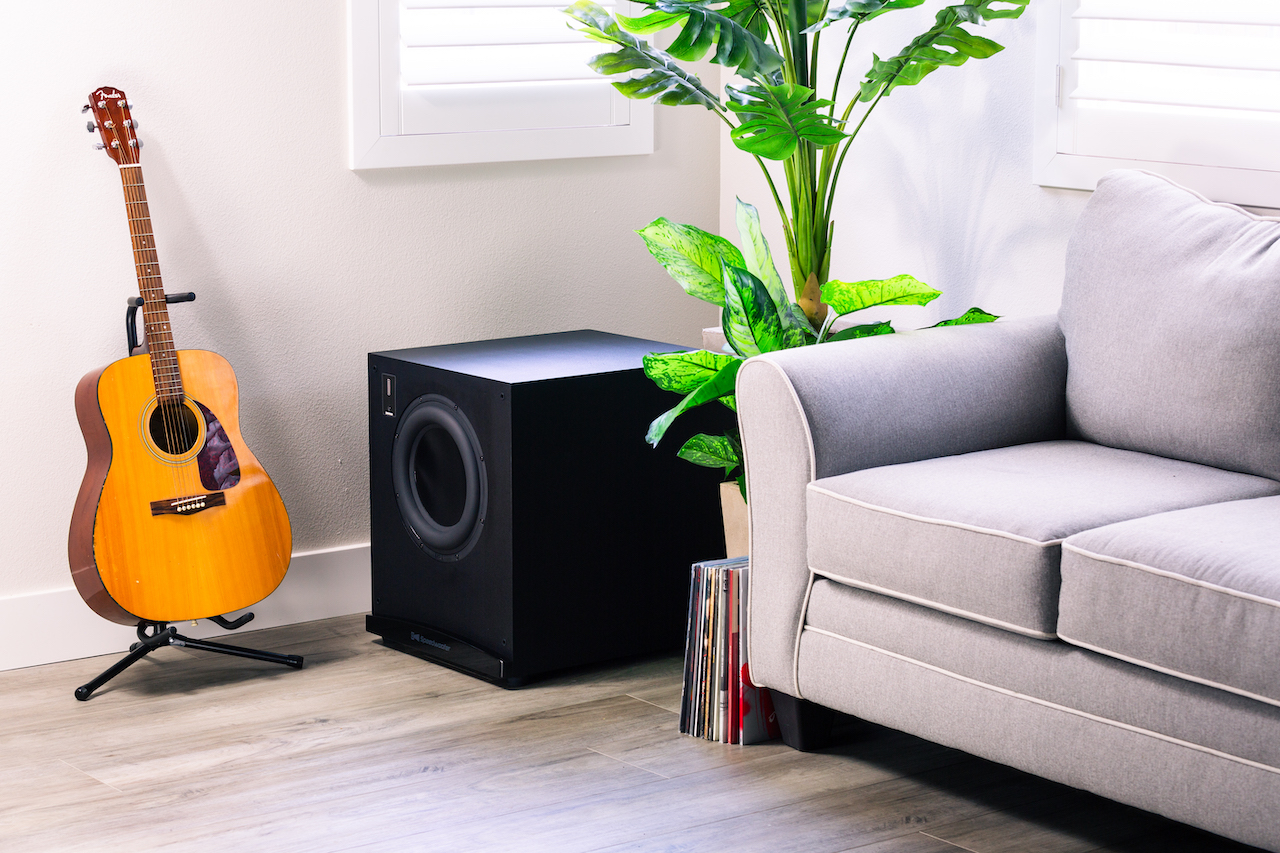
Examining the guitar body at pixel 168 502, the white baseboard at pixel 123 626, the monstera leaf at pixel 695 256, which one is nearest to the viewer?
the monstera leaf at pixel 695 256

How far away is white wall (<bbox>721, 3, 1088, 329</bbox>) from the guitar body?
4.72 feet

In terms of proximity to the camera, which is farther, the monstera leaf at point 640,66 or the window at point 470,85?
the window at point 470,85

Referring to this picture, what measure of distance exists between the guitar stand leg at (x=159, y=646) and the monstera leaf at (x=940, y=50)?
1.57m

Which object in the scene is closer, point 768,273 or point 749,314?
point 749,314

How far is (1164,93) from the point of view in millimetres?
2643

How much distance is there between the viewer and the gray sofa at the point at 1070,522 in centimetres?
179

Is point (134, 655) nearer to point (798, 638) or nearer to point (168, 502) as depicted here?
point (168, 502)

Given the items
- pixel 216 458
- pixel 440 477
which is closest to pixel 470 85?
pixel 440 477

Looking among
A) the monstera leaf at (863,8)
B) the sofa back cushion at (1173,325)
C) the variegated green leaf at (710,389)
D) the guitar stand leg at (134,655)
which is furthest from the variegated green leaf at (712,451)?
the guitar stand leg at (134,655)

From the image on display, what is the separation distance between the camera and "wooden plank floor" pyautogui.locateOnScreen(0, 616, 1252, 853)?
2127 mm

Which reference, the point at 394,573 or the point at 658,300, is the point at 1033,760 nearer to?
the point at 394,573

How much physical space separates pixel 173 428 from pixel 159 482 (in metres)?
0.11

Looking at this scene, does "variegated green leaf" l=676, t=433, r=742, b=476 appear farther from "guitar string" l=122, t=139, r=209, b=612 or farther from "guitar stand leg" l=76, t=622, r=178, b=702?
"guitar stand leg" l=76, t=622, r=178, b=702

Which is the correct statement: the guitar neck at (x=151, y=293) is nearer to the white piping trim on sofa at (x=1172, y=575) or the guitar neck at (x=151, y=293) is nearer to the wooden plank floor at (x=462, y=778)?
the wooden plank floor at (x=462, y=778)
